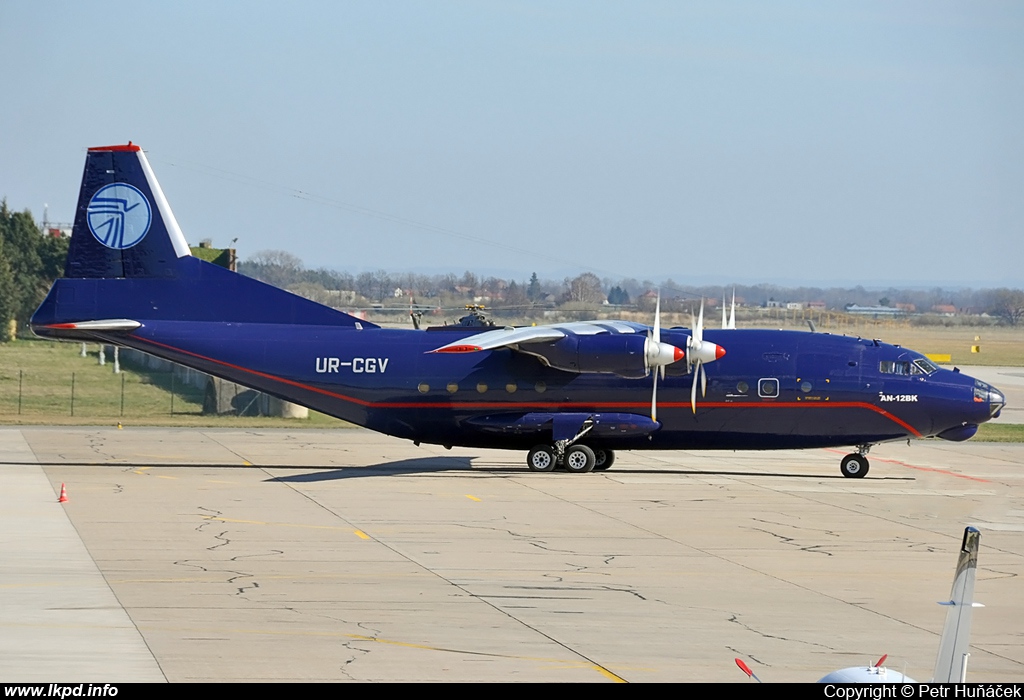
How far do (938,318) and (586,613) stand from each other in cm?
8252

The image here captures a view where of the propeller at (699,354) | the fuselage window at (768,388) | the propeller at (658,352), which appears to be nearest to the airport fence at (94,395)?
the propeller at (658,352)

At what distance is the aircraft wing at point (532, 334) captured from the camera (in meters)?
27.3

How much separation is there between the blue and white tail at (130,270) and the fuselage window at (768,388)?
13060mm

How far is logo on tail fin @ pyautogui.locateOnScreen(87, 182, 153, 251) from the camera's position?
99.5 ft

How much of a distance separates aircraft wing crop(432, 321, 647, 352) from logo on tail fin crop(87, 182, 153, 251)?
29.1 ft

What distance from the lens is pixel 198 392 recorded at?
5516 cm

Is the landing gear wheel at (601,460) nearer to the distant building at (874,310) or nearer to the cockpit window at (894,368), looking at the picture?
the cockpit window at (894,368)

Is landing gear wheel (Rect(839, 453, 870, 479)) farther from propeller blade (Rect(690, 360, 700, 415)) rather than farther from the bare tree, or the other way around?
the bare tree

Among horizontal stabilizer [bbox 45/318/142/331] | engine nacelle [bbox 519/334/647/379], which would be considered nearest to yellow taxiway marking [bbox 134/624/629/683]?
engine nacelle [bbox 519/334/647/379]

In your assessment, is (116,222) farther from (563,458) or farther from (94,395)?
(94,395)

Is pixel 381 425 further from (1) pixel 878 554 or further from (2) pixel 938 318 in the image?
(2) pixel 938 318

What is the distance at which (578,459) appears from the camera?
3014 centimetres

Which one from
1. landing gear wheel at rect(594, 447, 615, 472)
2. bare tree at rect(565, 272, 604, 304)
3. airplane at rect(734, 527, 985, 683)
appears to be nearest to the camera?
airplane at rect(734, 527, 985, 683)
